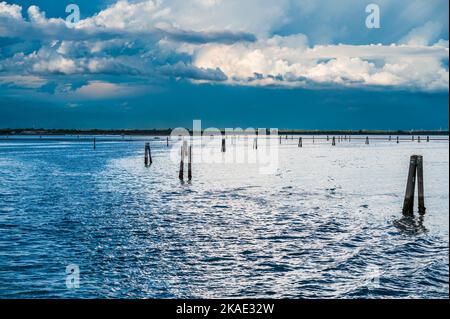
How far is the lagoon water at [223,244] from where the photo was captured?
1008 cm

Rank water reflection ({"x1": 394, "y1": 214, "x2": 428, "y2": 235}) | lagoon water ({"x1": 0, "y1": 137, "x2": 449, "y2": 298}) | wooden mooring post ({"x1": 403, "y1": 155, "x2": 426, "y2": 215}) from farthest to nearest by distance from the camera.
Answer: wooden mooring post ({"x1": 403, "y1": 155, "x2": 426, "y2": 215}) → water reflection ({"x1": 394, "y1": 214, "x2": 428, "y2": 235}) → lagoon water ({"x1": 0, "y1": 137, "x2": 449, "y2": 298})

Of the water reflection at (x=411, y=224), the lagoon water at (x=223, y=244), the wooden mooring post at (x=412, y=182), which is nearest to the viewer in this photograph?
the lagoon water at (x=223, y=244)

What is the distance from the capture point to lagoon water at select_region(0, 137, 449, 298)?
10.1 m

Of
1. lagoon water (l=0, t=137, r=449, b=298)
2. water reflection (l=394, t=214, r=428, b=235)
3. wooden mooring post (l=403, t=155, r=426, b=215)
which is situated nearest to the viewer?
lagoon water (l=0, t=137, r=449, b=298)

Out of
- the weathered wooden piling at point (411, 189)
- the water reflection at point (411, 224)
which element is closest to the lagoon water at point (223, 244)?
the water reflection at point (411, 224)

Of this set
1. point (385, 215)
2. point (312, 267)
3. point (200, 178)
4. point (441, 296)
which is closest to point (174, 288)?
point (312, 267)

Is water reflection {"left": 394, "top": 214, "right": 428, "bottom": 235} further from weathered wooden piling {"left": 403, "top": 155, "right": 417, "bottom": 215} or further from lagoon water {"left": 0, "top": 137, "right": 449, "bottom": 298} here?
weathered wooden piling {"left": 403, "top": 155, "right": 417, "bottom": 215}

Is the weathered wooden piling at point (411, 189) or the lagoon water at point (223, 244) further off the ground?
the weathered wooden piling at point (411, 189)

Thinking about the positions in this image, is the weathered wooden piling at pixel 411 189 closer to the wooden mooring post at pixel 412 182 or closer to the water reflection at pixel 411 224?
the wooden mooring post at pixel 412 182

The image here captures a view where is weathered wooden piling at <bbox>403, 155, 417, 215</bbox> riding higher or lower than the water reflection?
higher

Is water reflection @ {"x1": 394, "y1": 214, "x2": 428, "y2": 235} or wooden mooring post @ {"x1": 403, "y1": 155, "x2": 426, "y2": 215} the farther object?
wooden mooring post @ {"x1": 403, "y1": 155, "x2": 426, "y2": 215}

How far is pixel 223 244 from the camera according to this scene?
13922 mm

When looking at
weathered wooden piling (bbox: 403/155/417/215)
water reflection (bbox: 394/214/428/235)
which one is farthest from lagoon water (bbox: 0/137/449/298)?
weathered wooden piling (bbox: 403/155/417/215)
